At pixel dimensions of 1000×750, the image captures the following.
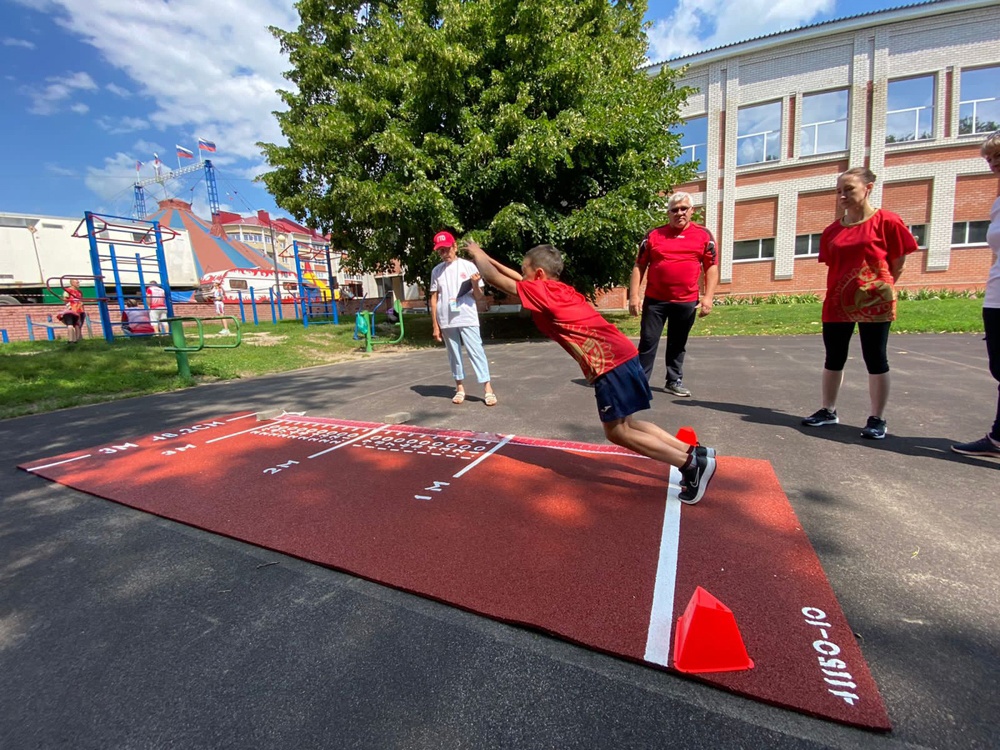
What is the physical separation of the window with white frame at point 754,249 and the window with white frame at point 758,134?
3.37 m

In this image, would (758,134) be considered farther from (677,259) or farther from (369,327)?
(677,259)

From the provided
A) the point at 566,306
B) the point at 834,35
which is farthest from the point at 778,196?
the point at 566,306

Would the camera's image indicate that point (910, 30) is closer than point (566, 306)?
No

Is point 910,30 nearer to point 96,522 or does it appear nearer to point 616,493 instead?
point 616,493

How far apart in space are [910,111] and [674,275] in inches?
861

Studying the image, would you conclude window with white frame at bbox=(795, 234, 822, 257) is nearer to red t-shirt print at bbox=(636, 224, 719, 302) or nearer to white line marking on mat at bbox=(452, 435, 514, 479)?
red t-shirt print at bbox=(636, 224, 719, 302)

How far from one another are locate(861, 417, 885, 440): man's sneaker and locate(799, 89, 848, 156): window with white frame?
2129cm

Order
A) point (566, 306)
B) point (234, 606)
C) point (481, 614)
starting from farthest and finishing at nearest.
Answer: point (566, 306) < point (234, 606) < point (481, 614)

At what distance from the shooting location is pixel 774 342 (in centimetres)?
1039

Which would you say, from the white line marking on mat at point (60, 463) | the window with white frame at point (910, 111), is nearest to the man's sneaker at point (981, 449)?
the white line marking on mat at point (60, 463)

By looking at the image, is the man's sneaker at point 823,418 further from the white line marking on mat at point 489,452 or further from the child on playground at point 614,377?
the white line marking on mat at point 489,452

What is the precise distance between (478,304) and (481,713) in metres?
4.36

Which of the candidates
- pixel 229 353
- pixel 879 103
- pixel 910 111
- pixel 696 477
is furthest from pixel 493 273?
pixel 910 111

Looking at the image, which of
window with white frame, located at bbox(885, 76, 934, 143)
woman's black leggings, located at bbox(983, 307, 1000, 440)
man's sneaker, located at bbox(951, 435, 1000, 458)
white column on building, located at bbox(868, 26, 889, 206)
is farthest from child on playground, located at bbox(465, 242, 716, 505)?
window with white frame, located at bbox(885, 76, 934, 143)
